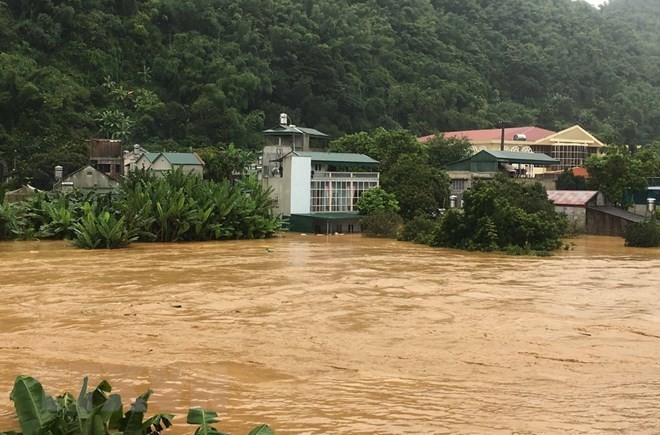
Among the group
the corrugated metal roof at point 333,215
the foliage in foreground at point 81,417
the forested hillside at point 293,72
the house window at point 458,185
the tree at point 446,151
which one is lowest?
the foliage in foreground at point 81,417

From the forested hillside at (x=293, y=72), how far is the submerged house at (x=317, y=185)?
545 inches

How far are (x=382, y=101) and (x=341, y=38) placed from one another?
8.70m

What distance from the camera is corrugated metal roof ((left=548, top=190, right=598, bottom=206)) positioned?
37562 millimetres

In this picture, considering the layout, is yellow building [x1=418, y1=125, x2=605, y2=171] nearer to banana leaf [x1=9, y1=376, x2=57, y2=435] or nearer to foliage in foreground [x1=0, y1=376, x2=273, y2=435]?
foliage in foreground [x1=0, y1=376, x2=273, y2=435]

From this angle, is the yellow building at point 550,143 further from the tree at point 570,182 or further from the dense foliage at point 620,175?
the dense foliage at point 620,175

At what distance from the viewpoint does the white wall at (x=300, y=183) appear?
3678cm

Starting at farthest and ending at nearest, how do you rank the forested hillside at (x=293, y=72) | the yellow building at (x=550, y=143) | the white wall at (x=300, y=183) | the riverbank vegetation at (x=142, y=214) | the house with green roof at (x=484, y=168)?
1. the yellow building at (x=550, y=143)
2. the forested hillside at (x=293, y=72)
3. the house with green roof at (x=484, y=168)
4. the white wall at (x=300, y=183)
5. the riverbank vegetation at (x=142, y=214)

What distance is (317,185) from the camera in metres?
37.5

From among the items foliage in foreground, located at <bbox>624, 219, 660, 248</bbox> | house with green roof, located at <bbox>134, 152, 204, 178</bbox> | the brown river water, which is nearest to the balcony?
house with green roof, located at <bbox>134, 152, 204, 178</bbox>

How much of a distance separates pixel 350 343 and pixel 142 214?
19378mm

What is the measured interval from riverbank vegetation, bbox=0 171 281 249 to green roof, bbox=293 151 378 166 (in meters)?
5.33

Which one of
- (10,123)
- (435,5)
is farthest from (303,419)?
(435,5)

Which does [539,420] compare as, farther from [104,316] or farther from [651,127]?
[651,127]

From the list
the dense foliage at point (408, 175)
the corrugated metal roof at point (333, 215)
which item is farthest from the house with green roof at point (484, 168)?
the corrugated metal roof at point (333, 215)
